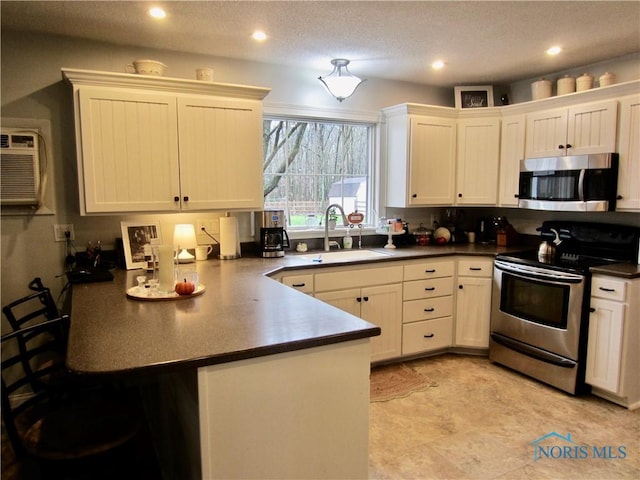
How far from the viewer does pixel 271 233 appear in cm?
330

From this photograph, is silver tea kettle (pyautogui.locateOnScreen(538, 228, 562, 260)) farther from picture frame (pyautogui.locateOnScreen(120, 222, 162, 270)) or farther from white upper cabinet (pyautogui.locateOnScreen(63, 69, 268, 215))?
picture frame (pyautogui.locateOnScreen(120, 222, 162, 270))

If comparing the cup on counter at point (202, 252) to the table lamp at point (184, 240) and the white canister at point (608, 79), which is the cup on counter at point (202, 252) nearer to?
the table lamp at point (184, 240)

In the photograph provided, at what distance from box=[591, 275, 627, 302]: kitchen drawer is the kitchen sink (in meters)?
1.40

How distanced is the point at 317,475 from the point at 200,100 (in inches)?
90.5

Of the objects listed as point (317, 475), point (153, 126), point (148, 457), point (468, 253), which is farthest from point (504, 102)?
point (148, 457)

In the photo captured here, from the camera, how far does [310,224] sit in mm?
3832

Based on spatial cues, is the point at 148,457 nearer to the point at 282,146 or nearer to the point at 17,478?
the point at 17,478

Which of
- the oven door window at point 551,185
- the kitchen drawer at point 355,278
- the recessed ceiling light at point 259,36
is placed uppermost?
the recessed ceiling light at point 259,36

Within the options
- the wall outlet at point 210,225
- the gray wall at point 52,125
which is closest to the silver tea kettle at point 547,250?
the gray wall at point 52,125

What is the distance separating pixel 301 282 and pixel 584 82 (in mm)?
2590

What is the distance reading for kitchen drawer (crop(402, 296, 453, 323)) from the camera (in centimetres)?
350

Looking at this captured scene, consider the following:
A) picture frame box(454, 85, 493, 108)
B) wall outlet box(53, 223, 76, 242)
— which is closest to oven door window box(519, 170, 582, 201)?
picture frame box(454, 85, 493, 108)

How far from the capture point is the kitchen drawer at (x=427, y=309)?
3496 mm

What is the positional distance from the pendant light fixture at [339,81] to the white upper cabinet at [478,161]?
1135 millimetres
